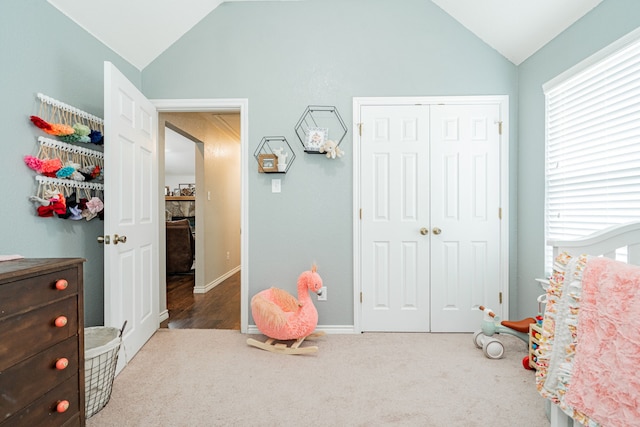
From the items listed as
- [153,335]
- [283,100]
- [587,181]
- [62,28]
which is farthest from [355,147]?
[153,335]

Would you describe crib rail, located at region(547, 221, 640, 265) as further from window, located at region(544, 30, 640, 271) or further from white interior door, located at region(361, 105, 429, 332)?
white interior door, located at region(361, 105, 429, 332)

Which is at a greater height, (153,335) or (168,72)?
(168,72)

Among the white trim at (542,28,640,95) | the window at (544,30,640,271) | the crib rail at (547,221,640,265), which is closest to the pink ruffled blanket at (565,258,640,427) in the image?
the crib rail at (547,221,640,265)

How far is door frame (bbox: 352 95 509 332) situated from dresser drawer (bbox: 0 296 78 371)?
Result: 1.95 m

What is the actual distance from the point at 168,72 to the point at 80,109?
0.87 meters

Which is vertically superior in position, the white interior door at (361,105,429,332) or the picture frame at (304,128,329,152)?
the picture frame at (304,128,329,152)

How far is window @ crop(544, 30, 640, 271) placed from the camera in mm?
1731

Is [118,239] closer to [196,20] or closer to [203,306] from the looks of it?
[203,306]

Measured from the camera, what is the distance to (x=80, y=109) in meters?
2.12

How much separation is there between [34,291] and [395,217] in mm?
2324

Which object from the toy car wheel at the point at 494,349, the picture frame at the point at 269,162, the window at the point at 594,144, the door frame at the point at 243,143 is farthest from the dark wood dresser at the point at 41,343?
the window at the point at 594,144

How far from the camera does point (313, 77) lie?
2750mm

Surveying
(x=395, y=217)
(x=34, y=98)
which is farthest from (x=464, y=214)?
(x=34, y=98)

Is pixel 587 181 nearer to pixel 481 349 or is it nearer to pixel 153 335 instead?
pixel 481 349
